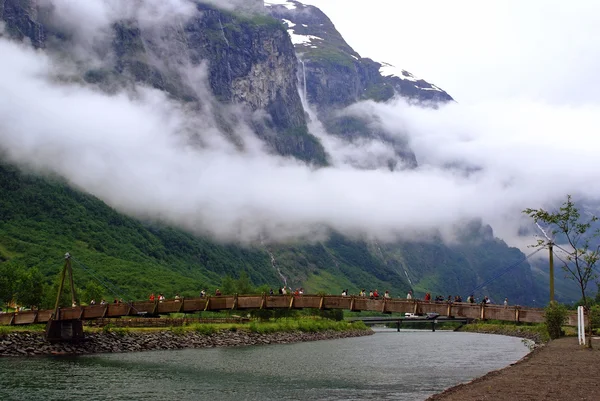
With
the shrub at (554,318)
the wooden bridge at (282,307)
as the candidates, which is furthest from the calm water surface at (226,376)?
the shrub at (554,318)

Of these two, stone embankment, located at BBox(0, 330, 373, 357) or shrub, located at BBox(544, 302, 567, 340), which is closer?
shrub, located at BBox(544, 302, 567, 340)

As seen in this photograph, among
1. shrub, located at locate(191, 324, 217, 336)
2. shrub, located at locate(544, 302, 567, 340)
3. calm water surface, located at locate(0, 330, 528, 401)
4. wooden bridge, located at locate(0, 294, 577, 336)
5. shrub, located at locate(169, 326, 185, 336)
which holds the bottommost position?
calm water surface, located at locate(0, 330, 528, 401)

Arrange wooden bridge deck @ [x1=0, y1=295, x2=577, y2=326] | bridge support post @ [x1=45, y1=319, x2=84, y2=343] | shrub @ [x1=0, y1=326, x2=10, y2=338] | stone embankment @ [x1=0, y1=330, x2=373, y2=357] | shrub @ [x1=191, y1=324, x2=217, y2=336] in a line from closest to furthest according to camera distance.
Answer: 1. wooden bridge deck @ [x1=0, y1=295, x2=577, y2=326]
2. shrub @ [x1=0, y1=326, x2=10, y2=338]
3. stone embankment @ [x1=0, y1=330, x2=373, y2=357]
4. bridge support post @ [x1=45, y1=319, x2=84, y2=343]
5. shrub @ [x1=191, y1=324, x2=217, y2=336]

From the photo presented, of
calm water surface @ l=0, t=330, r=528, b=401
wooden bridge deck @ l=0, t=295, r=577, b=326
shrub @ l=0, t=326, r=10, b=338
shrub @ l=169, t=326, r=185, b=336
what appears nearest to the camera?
calm water surface @ l=0, t=330, r=528, b=401

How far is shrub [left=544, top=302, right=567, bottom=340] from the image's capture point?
76.9m

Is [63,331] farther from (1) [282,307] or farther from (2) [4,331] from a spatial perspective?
(1) [282,307]

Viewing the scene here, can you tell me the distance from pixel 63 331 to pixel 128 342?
1107 centimetres

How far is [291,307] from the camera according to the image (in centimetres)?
7606

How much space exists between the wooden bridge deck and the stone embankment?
182 inches

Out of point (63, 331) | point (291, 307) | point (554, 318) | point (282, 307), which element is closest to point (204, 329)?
point (63, 331)

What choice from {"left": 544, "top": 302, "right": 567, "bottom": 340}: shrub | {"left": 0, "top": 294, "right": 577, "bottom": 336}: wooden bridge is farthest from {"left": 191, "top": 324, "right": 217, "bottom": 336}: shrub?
{"left": 544, "top": 302, "right": 567, "bottom": 340}: shrub

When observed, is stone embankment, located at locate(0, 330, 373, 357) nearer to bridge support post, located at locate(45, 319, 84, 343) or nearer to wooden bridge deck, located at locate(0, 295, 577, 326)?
bridge support post, located at locate(45, 319, 84, 343)

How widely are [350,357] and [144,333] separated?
34.3 m

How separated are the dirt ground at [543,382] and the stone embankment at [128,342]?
60978 mm
